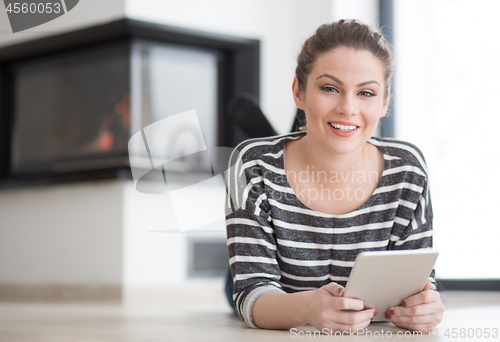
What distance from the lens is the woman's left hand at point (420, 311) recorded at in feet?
3.62

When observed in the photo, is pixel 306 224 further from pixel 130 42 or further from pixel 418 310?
pixel 130 42

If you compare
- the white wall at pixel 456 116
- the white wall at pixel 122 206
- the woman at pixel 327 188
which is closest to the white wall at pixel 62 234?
Result: the white wall at pixel 122 206

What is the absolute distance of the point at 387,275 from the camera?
102cm

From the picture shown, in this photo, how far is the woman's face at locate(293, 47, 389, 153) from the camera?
124cm

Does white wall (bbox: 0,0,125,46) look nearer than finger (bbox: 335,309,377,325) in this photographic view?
No

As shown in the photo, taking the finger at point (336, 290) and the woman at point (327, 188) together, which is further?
the woman at point (327, 188)

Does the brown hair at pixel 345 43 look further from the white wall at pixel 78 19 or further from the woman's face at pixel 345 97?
the white wall at pixel 78 19

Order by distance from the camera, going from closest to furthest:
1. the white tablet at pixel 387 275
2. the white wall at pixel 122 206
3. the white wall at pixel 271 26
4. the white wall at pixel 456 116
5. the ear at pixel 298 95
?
the white tablet at pixel 387 275, the ear at pixel 298 95, the white wall at pixel 456 116, the white wall at pixel 122 206, the white wall at pixel 271 26

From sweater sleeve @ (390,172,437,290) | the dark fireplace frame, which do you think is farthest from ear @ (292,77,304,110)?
the dark fireplace frame

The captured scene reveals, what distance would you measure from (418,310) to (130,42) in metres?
2.18

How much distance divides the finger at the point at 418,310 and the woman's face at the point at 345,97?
354 mm

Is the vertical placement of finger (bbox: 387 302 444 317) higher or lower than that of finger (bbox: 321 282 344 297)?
lower

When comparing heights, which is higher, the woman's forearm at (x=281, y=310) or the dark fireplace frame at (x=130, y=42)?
the dark fireplace frame at (x=130, y=42)

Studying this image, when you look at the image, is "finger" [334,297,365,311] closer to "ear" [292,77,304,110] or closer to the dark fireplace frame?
"ear" [292,77,304,110]
